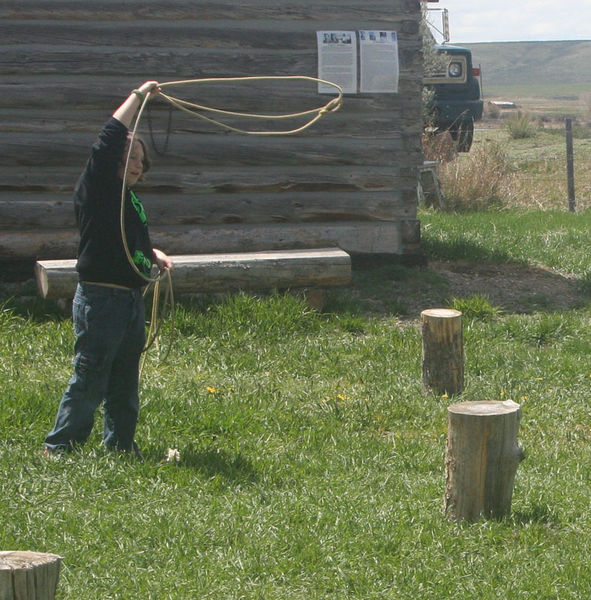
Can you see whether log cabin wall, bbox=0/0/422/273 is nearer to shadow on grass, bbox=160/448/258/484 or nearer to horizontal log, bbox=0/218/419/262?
horizontal log, bbox=0/218/419/262

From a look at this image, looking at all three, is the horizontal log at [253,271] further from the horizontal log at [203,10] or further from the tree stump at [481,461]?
the tree stump at [481,461]

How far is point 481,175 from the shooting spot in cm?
1416

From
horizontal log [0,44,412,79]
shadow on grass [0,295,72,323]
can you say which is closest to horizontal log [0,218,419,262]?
shadow on grass [0,295,72,323]

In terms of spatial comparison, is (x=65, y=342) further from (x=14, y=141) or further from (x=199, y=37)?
(x=199, y=37)

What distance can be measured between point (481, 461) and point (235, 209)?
518 cm

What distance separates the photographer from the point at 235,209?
9.04m

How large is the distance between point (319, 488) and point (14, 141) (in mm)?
5170

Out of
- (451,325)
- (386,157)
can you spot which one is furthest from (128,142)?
Answer: (386,157)

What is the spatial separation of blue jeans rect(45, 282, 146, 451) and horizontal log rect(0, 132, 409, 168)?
4.21 m

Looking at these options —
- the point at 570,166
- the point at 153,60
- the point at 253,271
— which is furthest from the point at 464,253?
the point at 570,166

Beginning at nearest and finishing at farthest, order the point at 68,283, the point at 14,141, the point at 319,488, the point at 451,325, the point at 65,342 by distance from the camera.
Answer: the point at 319,488 < the point at 451,325 < the point at 65,342 < the point at 68,283 < the point at 14,141

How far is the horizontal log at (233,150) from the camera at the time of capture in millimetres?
8625

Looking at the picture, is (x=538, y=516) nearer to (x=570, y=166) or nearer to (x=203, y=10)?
(x=203, y=10)

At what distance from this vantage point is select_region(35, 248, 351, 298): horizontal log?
25.5 ft
